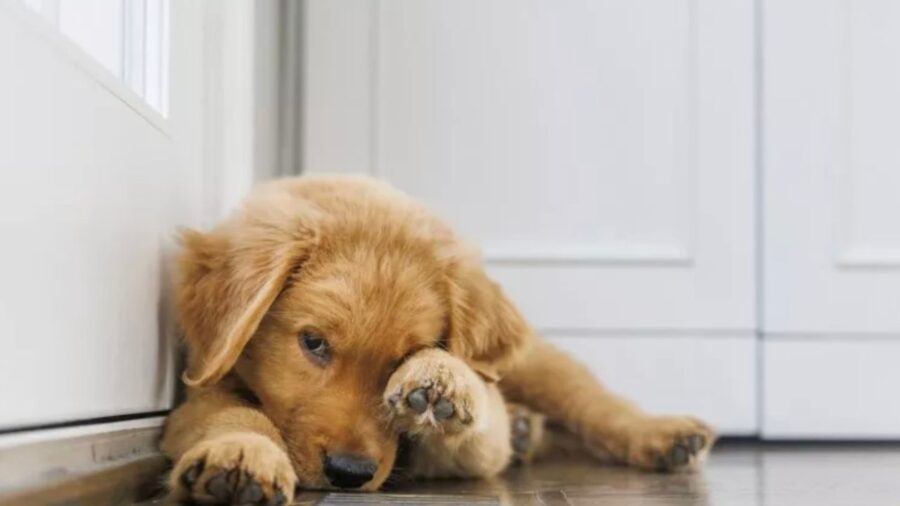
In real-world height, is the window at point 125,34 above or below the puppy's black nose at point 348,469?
above

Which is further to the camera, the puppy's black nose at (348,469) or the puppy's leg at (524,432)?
the puppy's leg at (524,432)

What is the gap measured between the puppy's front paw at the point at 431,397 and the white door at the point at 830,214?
163 centimetres

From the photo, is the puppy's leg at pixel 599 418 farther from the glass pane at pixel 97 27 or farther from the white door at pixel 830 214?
the glass pane at pixel 97 27

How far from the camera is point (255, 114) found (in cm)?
292

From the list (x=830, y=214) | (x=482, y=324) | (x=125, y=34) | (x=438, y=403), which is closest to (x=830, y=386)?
(x=830, y=214)

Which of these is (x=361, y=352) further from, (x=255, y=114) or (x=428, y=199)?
(x=428, y=199)

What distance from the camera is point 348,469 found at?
181 cm

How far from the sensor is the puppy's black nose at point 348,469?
5.93ft

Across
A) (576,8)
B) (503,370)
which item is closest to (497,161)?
(576,8)

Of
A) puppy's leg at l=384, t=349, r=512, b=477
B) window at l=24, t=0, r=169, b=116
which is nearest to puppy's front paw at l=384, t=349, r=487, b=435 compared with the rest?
puppy's leg at l=384, t=349, r=512, b=477

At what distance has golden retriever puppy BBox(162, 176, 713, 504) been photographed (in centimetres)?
183

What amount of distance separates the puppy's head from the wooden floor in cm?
10

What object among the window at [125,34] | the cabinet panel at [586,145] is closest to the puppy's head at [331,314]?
the window at [125,34]

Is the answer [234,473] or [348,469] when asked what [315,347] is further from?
[234,473]
